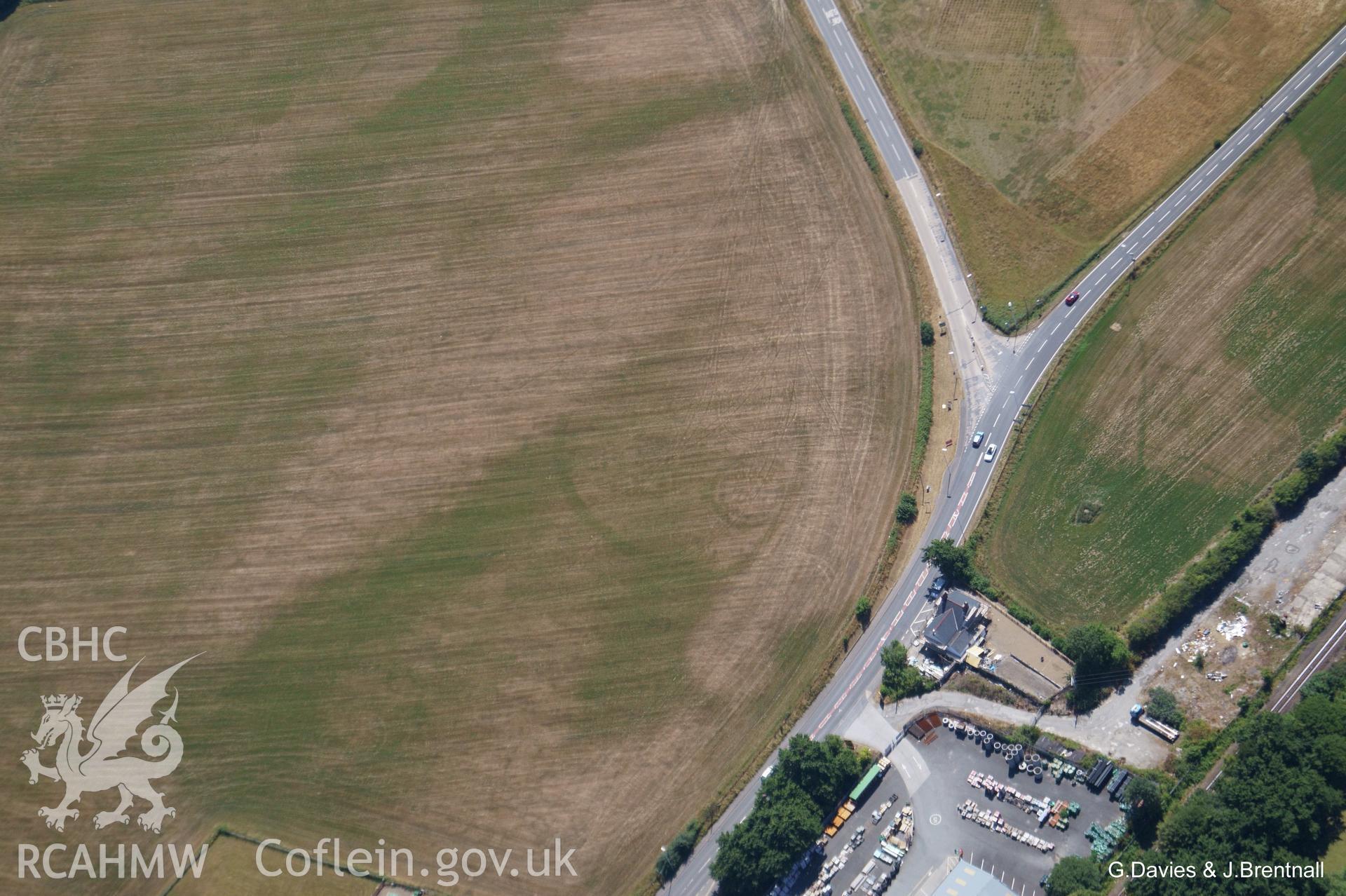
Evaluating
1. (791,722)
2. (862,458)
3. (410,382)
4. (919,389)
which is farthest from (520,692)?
(919,389)

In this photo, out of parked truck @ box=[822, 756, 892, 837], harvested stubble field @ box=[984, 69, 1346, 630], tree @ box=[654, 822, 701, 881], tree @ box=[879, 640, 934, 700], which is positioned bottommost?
tree @ box=[654, 822, 701, 881]

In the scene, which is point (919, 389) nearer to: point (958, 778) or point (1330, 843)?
point (958, 778)

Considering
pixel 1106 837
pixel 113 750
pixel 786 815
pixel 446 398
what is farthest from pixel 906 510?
pixel 113 750

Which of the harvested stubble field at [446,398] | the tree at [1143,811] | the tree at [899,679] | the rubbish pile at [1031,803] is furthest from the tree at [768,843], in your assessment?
the tree at [1143,811]

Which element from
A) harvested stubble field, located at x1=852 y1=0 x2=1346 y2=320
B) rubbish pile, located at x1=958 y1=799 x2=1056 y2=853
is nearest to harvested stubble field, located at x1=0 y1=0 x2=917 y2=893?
harvested stubble field, located at x1=852 y1=0 x2=1346 y2=320

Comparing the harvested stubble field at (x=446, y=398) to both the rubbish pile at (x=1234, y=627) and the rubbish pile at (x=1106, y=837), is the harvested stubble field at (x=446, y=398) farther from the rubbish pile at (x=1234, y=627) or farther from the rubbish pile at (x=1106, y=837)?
the rubbish pile at (x=1234, y=627)

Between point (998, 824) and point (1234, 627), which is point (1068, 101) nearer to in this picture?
point (1234, 627)

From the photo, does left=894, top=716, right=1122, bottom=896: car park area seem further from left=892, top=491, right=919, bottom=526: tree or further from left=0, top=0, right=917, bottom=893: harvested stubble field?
left=892, top=491, right=919, bottom=526: tree
